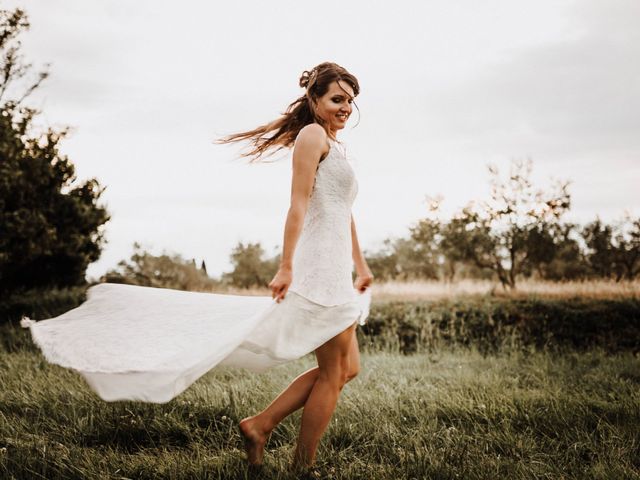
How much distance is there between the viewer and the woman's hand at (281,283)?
246cm

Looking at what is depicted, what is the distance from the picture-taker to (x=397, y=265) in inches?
872

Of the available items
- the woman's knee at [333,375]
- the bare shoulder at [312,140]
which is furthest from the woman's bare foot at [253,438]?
the bare shoulder at [312,140]

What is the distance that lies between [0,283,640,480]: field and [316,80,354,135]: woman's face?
186 cm

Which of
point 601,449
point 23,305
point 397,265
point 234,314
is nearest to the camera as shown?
point 234,314

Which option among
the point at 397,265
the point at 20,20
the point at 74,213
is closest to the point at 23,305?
the point at 74,213

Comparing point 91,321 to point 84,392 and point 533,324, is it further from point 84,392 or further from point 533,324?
point 533,324

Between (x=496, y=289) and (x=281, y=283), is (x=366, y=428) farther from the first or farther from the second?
(x=496, y=289)

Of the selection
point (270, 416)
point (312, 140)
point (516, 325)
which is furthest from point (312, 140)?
point (516, 325)

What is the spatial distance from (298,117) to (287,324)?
1205mm

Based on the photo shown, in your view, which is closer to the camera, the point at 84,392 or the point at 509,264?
the point at 84,392

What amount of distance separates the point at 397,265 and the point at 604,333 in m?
14.1

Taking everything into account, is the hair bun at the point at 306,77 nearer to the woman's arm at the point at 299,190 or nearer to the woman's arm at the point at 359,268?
the woman's arm at the point at 299,190

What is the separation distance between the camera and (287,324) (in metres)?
2.55

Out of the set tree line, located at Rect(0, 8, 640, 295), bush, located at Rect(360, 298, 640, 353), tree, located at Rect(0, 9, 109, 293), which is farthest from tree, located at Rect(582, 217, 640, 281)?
tree, located at Rect(0, 9, 109, 293)
